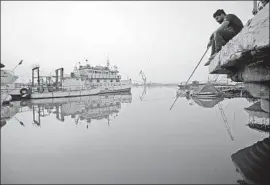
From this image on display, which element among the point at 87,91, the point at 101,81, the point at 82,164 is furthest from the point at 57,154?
the point at 101,81

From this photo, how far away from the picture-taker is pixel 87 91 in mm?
29234

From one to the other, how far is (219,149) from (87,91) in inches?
1083

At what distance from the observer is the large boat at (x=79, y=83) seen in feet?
84.9

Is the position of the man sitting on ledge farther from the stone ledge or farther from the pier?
the stone ledge

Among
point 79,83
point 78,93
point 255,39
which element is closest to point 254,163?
point 255,39

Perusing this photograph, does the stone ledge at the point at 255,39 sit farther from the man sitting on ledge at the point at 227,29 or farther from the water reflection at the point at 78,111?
the water reflection at the point at 78,111

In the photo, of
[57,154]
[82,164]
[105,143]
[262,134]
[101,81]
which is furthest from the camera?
[101,81]

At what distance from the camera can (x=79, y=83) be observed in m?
32.0

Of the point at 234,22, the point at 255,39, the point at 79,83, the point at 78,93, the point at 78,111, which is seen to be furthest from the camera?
the point at 79,83

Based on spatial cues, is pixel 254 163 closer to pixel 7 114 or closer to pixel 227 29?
pixel 227 29

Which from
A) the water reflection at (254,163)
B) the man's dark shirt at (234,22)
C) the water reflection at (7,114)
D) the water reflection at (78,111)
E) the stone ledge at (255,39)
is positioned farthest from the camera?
the water reflection at (78,111)

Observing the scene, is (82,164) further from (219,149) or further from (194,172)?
(219,149)

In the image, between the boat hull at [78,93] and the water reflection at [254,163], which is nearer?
the water reflection at [254,163]

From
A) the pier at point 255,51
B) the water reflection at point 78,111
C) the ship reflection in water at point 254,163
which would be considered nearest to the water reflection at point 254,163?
the ship reflection in water at point 254,163
